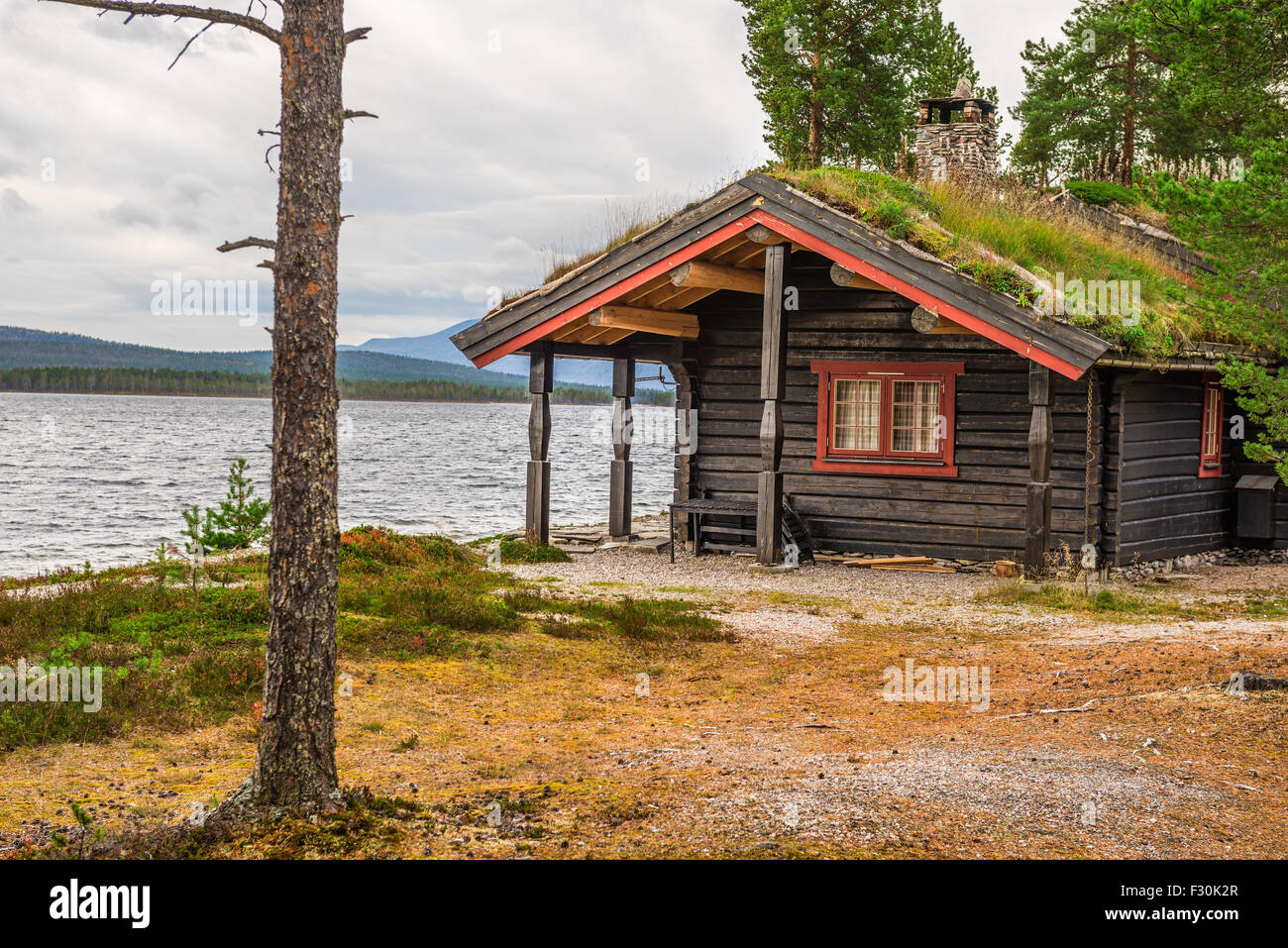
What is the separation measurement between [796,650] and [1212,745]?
454cm

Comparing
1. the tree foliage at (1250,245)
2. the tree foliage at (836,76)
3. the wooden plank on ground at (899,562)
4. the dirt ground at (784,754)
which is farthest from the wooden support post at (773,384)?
the tree foliage at (836,76)

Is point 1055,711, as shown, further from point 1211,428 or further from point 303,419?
point 1211,428

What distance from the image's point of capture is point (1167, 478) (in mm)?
17703

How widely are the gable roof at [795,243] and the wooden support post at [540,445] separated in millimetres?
602

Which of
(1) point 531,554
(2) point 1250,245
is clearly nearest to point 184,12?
(2) point 1250,245

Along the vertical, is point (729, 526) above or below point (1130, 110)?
below

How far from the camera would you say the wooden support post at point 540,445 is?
1836 centimetres

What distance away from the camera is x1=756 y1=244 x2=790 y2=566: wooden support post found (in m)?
16.1

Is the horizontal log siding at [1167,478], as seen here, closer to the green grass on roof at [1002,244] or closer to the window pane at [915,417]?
the green grass on roof at [1002,244]

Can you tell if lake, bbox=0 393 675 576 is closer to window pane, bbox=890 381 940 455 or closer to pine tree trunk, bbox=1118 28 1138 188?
window pane, bbox=890 381 940 455

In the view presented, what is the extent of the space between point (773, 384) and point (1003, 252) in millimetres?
4003

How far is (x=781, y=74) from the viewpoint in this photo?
3912 centimetres

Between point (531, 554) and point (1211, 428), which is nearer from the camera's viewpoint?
point (531, 554)

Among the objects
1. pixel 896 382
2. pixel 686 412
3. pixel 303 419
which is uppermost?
pixel 896 382
